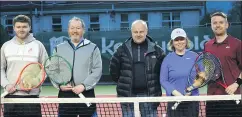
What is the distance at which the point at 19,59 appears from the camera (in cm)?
218

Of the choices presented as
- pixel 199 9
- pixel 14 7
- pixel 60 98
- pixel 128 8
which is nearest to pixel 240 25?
pixel 199 9

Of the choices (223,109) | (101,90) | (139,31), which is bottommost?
(101,90)

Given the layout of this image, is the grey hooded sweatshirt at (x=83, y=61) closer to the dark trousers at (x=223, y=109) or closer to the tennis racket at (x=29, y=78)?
the tennis racket at (x=29, y=78)

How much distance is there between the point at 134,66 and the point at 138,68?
2 centimetres

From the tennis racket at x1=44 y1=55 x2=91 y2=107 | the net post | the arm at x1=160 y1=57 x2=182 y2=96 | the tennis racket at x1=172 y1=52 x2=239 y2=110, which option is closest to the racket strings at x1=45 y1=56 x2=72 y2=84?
the tennis racket at x1=44 y1=55 x2=91 y2=107

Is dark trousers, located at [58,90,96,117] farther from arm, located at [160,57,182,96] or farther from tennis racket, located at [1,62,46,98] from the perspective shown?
arm, located at [160,57,182,96]

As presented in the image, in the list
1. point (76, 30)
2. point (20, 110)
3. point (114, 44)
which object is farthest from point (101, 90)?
point (76, 30)

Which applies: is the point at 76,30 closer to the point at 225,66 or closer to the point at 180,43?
the point at 180,43

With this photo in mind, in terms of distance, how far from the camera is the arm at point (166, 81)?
2096mm

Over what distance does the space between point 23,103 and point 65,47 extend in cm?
36

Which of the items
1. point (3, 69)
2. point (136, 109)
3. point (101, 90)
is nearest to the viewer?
point (136, 109)

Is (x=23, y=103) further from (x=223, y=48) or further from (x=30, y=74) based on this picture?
(x=223, y=48)

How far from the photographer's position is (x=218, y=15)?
2207 millimetres

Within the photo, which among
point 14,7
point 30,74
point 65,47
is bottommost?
point 30,74
